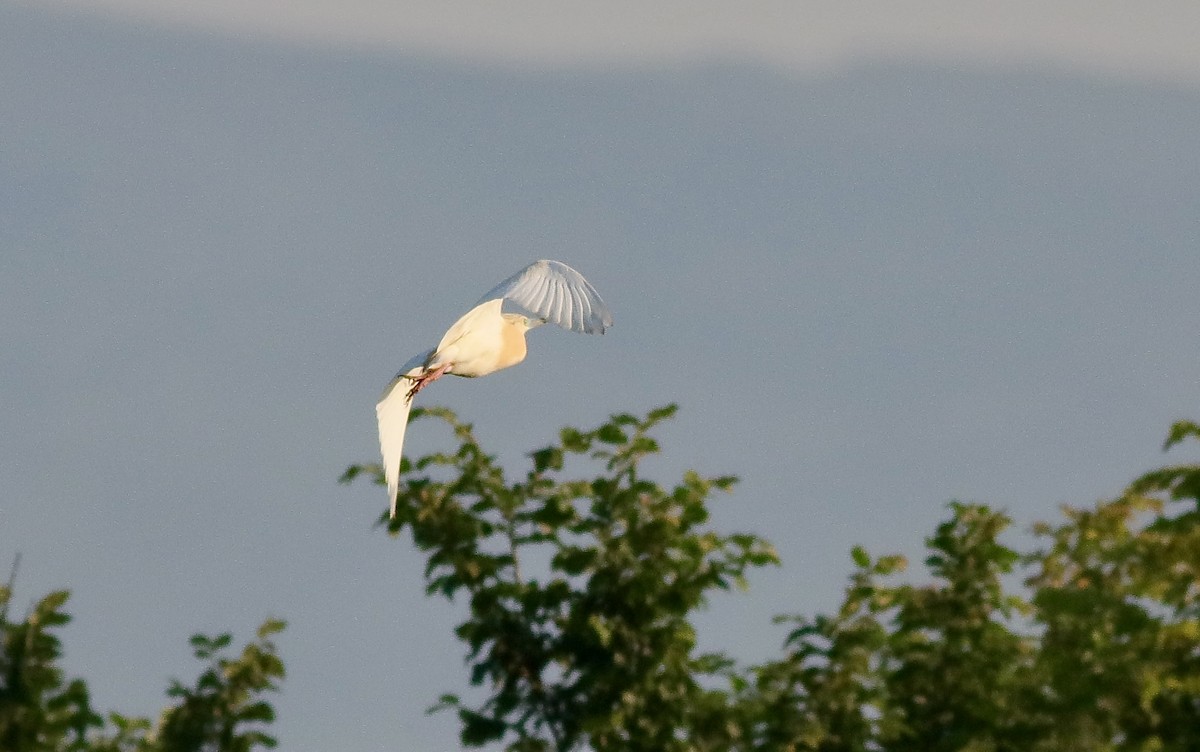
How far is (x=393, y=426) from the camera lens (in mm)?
10883

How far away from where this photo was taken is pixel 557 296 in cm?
1184

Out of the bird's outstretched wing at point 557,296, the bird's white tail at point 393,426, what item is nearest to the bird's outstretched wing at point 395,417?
the bird's white tail at point 393,426

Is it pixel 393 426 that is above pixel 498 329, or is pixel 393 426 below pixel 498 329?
below

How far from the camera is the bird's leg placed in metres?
11.7

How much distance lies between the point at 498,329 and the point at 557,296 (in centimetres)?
47

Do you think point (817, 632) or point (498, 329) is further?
point (498, 329)

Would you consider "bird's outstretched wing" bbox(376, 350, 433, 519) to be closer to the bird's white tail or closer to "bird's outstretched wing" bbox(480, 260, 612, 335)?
the bird's white tail

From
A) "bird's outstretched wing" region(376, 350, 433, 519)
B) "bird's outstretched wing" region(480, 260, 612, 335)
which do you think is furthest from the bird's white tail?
"bird's outstretched wing" region(480, 260, 612, 335)

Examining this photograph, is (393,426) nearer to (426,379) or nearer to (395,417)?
(395,417)

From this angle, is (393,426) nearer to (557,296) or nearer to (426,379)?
(426,379)

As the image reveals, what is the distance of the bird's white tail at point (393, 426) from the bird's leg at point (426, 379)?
0.04 m

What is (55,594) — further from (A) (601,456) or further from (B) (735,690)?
(B) (735,690)

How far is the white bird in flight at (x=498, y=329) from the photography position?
11383mm

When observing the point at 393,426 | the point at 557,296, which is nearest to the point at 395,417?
the point at 393,426
